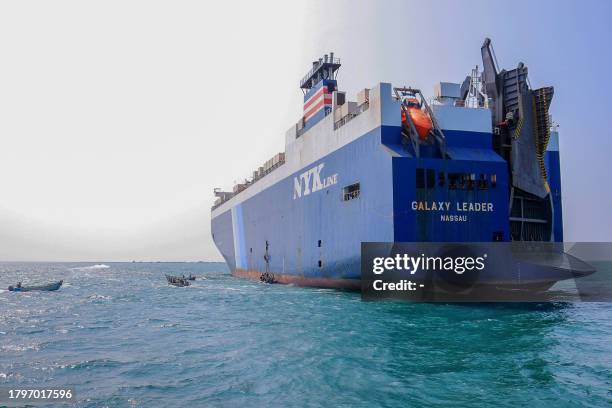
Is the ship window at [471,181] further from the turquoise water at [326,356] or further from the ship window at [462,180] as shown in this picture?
the turquoise water at [326,356]

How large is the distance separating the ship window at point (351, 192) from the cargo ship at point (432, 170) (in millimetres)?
61

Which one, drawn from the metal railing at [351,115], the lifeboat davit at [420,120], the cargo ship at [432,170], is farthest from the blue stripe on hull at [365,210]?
the metal railing at [351,115]

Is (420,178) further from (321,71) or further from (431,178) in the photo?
(321,71)

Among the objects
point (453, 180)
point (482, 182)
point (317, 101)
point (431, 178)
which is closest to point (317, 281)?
point (431, 178)

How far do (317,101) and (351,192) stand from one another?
11.4 m

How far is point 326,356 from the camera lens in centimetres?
1318

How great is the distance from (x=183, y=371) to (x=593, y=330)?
1373 centimetres

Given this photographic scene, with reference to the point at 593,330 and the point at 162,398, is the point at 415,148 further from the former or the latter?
the point at 162,398

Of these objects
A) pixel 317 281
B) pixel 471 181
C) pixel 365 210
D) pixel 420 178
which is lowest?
pixel 317 281

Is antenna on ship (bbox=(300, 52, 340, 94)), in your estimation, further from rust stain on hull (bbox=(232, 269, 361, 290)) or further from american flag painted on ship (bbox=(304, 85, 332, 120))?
rust stain on hull (bbox=(232, 269, 361, 290))

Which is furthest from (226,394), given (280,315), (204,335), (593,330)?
(593,330)

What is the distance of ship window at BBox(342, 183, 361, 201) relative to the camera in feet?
92.3

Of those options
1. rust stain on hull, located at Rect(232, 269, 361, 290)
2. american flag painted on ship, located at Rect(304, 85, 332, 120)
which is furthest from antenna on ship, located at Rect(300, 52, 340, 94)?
rust stain on hull, located at Rect(232, 269, 361, 290)

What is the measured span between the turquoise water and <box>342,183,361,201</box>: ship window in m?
7.18
